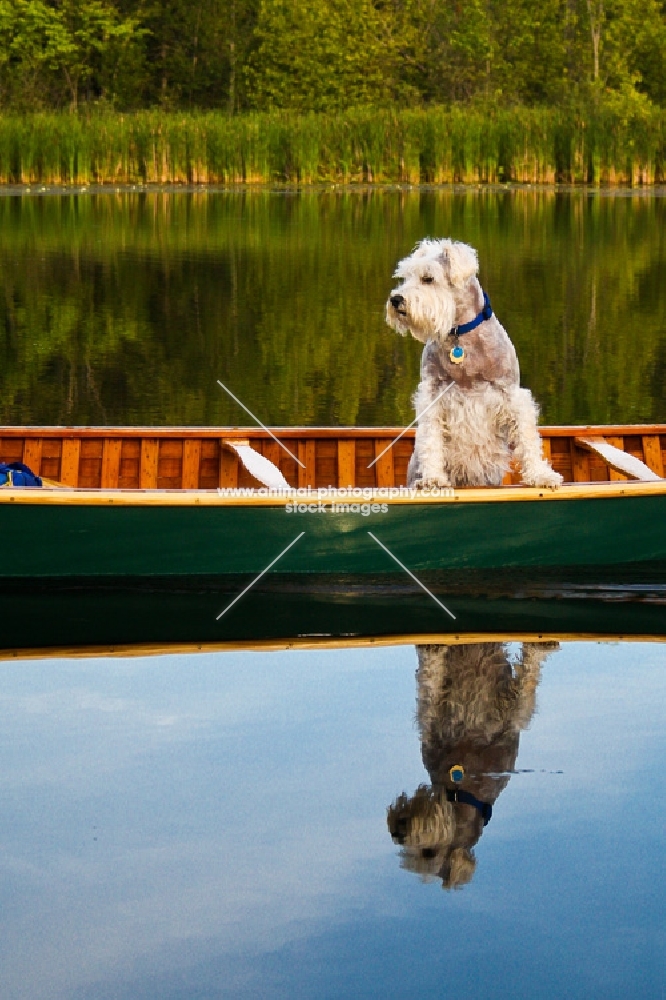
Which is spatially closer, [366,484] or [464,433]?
[464,433]

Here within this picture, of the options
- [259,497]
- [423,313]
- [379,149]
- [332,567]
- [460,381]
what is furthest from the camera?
[379,149]

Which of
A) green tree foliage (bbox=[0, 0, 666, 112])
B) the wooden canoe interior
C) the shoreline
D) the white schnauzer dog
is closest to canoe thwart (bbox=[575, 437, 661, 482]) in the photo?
the wooden canoe interior

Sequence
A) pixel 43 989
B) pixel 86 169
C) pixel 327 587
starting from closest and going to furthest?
pixel 43 989, pixel 327 587, pixel 86 169

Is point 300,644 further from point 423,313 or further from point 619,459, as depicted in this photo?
point 619,459

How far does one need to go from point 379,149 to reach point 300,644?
87.6ft

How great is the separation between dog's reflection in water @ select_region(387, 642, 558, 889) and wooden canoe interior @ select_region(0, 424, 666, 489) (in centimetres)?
229

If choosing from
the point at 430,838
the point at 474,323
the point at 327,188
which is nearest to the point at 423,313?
the point at 474,323

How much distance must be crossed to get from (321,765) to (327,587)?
2.56m

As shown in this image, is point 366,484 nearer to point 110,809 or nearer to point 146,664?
point 146,664

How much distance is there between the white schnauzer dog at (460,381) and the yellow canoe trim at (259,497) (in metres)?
0.08

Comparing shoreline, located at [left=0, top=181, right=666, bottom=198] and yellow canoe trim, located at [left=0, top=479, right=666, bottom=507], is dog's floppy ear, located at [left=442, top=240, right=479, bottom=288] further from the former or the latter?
shoreline, located at [left=0, top=181, right=666, bottom=198]

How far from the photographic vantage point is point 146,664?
7.54 meters

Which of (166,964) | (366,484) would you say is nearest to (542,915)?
(166,964)

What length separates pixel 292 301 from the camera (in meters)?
20.4
